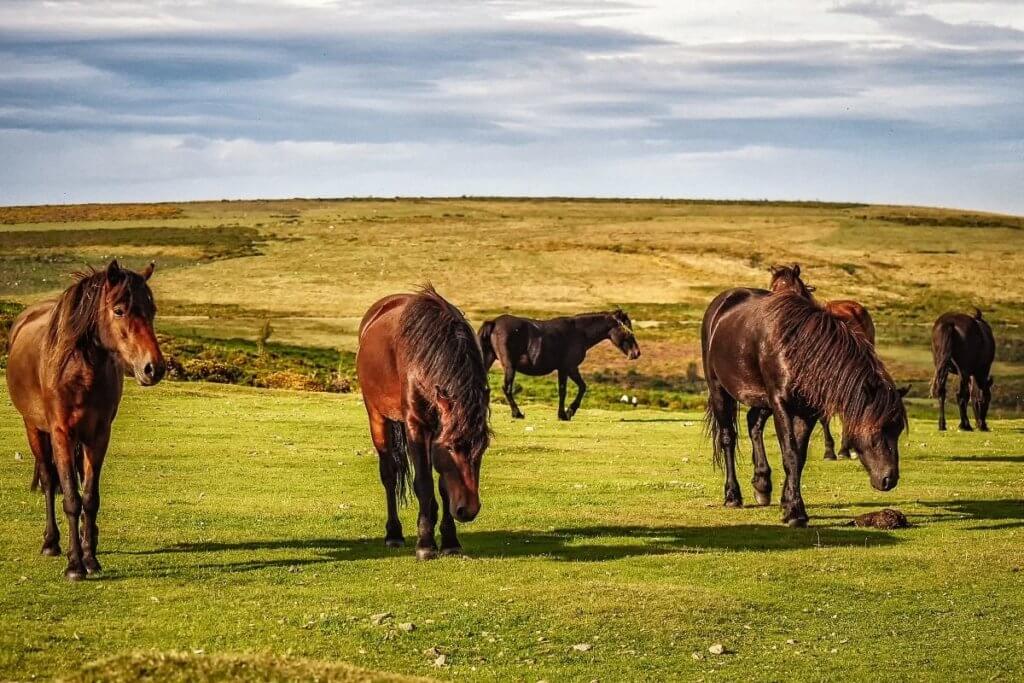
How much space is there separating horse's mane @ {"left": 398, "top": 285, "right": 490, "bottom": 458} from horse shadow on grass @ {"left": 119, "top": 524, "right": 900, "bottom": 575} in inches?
67.0

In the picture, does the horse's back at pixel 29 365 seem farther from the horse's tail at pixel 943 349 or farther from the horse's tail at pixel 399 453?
the horse's tail at pixel 943 349

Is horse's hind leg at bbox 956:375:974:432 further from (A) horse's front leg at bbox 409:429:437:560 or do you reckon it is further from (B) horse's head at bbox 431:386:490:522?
(B) horse's head at bbox 431:386:490:522

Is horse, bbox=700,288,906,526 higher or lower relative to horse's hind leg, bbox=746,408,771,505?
higher

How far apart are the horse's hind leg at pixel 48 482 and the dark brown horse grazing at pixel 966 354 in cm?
2200

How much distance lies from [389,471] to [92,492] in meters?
3.30

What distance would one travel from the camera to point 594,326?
3425 centimetres

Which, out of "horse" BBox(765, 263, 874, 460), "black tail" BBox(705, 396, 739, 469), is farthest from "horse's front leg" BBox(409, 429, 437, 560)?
"black tail" BBox(705, 396, 739, 469)

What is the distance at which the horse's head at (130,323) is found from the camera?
11.7 metres

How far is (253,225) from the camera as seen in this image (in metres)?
123

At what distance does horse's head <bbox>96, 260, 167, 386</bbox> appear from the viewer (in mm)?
11664

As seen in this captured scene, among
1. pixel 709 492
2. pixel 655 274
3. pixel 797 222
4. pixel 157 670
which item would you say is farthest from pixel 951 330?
pixel 797 222

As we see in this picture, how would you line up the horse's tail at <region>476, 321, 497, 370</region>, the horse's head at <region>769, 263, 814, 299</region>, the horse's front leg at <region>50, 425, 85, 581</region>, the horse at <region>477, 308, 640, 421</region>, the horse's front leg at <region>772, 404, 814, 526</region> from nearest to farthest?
1. the horse's front leg at <region>50, 425, 85, 581</region>
2. the horse's front leg at <region>772, 404, 814, 526</region>
3. the horse's head at <region>769, 263, 814, 299</region>
4. the horse's tail at <region>476, 321, 497, 370</region>
5. the horse at <region>477, 308, 640, 421</region>

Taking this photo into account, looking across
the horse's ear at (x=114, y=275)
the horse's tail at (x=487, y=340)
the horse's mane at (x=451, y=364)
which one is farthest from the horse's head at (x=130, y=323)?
the horse's tail at (x=487, y=340)

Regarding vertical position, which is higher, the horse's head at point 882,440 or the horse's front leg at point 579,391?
the horse's head at point 882,440
